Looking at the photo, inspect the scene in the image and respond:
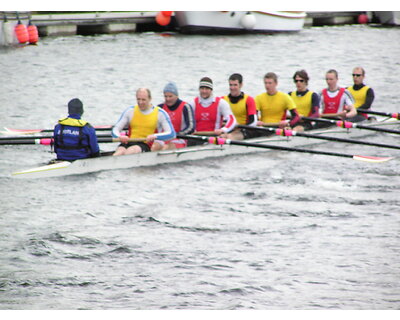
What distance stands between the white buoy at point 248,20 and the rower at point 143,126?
62.5 feet

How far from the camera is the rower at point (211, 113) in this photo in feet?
47.0

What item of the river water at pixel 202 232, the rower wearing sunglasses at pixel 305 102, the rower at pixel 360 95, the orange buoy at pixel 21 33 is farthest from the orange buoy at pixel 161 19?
the rower wearing sunglasses at pixel 305 102

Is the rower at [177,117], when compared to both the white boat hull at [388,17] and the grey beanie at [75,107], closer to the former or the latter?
the grey beanie at [75,107]

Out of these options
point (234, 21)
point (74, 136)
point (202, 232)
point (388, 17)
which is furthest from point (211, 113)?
point (388, 17)

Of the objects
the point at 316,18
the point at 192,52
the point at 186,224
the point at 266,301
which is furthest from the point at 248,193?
the point at 316,18

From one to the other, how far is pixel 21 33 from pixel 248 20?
30.0 ft

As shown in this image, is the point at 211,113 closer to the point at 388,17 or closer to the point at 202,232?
the point at 202,232

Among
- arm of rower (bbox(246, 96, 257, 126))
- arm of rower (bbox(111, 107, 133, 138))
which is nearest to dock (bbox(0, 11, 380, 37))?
arm of rower (bbox(246, 96, 257, 126))

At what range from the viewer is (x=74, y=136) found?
1247 cm

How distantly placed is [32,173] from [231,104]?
13.8 ft

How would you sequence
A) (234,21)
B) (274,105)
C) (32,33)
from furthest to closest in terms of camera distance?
(234,21) → (32,33) → (274,105)

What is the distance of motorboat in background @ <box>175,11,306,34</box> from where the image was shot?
31.4 m

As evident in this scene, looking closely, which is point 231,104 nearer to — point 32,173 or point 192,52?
point 32,173

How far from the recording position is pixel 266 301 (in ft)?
29.9
